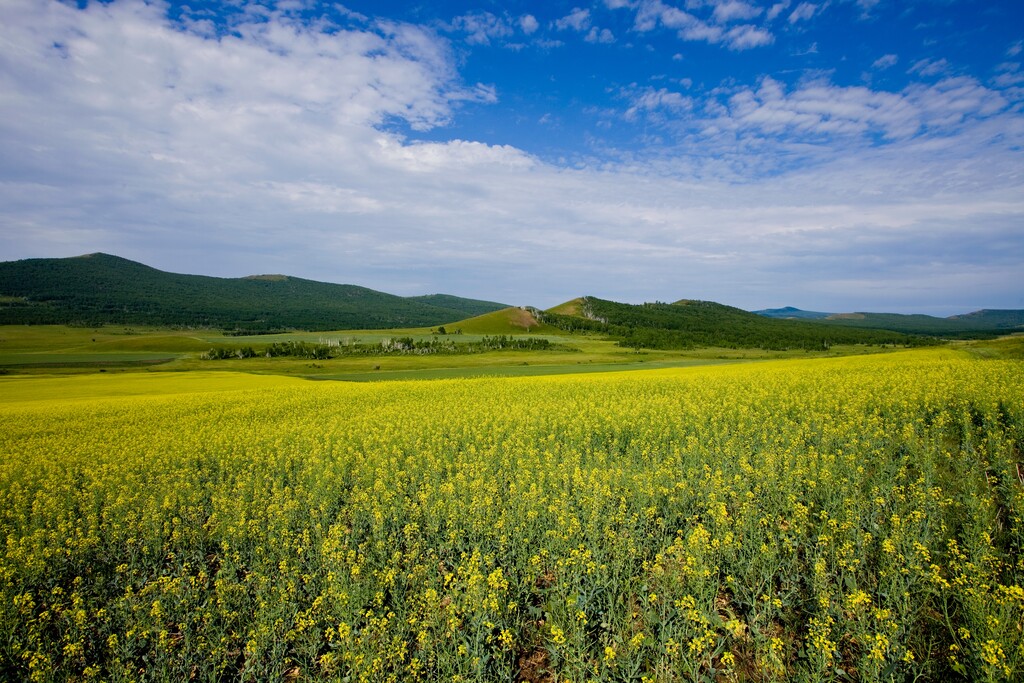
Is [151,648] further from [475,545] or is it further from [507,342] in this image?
[507,342]

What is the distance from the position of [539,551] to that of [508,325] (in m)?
147

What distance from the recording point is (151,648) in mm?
6309

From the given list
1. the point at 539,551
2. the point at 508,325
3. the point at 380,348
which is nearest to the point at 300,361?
the point at 380,348

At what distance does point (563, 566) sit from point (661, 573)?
127cm

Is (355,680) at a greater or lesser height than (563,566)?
lesser

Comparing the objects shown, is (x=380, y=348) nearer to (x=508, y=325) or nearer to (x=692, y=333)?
(x=508, y=325)

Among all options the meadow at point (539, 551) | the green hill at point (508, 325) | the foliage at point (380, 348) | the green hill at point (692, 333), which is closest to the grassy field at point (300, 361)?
the foliage at point (380, 348)

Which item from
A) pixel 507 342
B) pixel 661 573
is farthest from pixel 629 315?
pixel 661 573

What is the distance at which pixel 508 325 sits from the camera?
15400 cm

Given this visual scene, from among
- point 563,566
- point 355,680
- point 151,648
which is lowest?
point 151,648

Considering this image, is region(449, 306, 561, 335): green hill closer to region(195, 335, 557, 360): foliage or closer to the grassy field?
region(195, 335, 557, 360): foliage

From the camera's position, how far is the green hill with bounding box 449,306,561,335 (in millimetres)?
150250

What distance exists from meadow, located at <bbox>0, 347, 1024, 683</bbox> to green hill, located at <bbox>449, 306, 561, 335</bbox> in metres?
131

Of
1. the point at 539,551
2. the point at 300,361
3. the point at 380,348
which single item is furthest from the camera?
the point at 380,348
